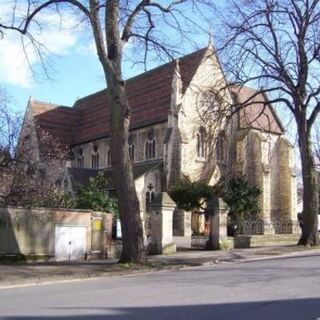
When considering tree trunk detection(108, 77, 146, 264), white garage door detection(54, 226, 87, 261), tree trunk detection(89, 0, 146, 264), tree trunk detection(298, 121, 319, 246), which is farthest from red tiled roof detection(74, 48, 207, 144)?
tree trunk detection(108, 77, 146, 264)

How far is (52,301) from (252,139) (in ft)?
139

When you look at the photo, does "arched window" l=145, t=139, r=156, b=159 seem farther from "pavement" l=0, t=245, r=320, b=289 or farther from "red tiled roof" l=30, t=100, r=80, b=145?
"pavement" l=0, t=245, r=320, b=289

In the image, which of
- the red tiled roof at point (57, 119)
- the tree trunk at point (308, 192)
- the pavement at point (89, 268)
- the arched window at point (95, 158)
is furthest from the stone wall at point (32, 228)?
the red tiled roof at point (57, 119)

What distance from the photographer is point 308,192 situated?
29.2 m

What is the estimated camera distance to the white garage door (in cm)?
2152

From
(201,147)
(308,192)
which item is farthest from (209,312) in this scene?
(201,147)

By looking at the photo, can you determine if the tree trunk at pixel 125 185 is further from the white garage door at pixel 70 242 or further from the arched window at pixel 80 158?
the arched window at pixel 80 158

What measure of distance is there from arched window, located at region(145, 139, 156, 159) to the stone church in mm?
83

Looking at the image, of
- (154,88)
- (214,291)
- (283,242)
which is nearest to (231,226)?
(283,242)

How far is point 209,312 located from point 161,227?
50.4ft

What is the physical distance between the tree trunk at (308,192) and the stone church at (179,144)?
35.2 feet

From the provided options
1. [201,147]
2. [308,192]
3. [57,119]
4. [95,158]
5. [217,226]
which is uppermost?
[57,119]

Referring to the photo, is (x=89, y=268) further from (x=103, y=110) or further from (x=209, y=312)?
(x=103, y=110)

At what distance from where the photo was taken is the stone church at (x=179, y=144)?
151ft
